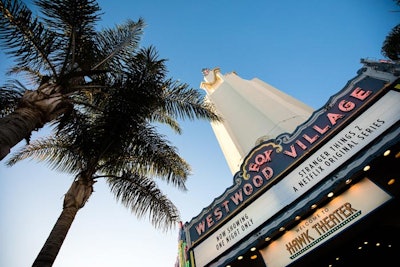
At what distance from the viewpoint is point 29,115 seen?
17.5ft

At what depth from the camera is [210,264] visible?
651 centimetres

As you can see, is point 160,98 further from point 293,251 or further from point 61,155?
point 293,251

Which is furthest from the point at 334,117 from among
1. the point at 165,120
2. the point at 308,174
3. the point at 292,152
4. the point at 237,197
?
the point at 165,120

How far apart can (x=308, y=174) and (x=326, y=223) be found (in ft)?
3.57

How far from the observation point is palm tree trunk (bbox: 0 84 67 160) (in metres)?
4.67

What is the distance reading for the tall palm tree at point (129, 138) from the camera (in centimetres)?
795

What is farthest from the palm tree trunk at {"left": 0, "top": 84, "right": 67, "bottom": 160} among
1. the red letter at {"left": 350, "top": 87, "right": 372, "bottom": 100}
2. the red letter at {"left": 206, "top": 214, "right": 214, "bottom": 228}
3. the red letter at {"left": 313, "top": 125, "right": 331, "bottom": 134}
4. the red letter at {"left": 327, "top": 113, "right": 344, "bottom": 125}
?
the red letter at {"left": 350, "top": 87, "right": 372, "bottom": 100}

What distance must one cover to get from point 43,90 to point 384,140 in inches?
294

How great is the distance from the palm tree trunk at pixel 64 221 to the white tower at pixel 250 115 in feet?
21.8

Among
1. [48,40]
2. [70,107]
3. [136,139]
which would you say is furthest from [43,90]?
[136,139]

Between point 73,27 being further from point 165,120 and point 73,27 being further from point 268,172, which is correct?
point 268,172

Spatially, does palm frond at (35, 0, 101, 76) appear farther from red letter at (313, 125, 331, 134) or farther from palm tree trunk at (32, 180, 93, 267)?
red letter at (313, 125, 331, 134)

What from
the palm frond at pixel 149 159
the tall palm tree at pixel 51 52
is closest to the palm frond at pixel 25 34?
the tall palm tree at pixel 51 52

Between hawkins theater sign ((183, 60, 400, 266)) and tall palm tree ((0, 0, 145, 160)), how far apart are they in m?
5.11
